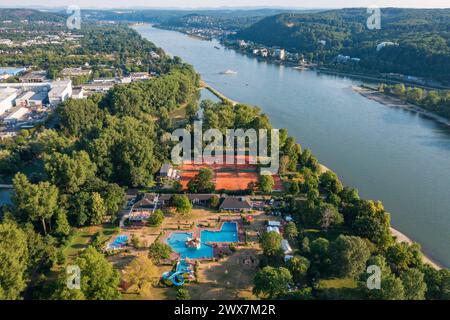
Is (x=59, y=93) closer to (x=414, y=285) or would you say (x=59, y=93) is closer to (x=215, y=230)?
(x=215, y=230)

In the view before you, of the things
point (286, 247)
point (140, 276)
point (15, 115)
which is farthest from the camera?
point (15, 115)

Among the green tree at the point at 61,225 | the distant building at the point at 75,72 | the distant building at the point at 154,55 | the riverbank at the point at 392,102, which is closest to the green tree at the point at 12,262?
the green tree at the point at 61,225

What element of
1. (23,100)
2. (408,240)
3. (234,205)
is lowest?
(408,240)

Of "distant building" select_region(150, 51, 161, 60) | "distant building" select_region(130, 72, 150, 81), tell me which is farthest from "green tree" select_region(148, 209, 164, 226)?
"distant building" select_region(150, 51, 161, 60)

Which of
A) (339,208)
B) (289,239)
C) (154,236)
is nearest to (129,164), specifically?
(154,236)

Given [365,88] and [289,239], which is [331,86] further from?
[289,239]
